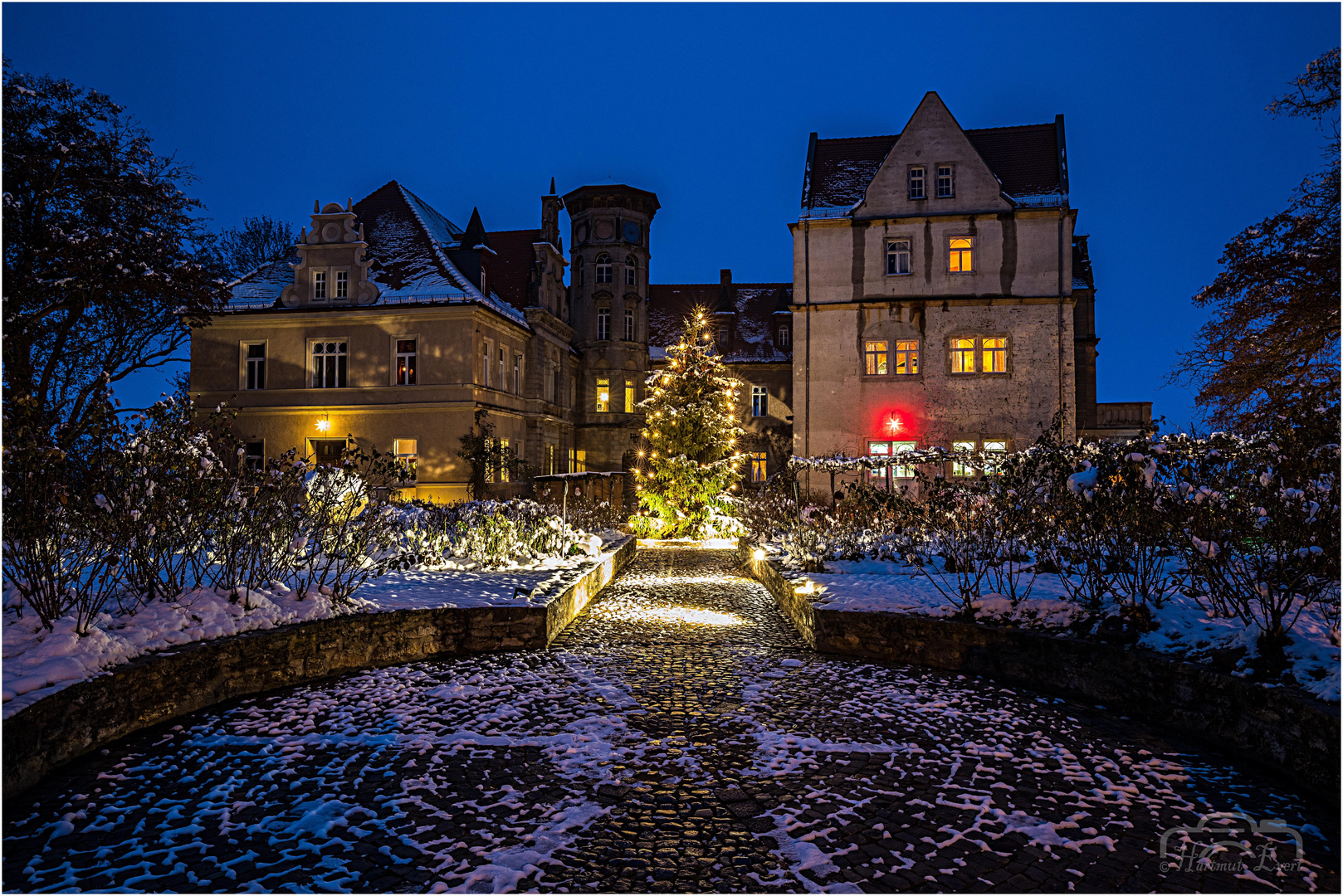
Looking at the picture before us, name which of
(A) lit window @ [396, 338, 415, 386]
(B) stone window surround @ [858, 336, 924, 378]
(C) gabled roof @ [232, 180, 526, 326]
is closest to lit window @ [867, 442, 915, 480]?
(B) stone window surround @ [858, 336, 924, 378]

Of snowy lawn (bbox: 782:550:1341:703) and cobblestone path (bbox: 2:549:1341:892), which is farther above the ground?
snowy lawn (bbox: 782:550:1341:703)

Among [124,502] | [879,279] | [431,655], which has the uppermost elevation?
[879,279]

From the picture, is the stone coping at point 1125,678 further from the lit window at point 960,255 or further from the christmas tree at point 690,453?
the lit window at point 960,255

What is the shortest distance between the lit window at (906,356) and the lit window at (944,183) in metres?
5.71

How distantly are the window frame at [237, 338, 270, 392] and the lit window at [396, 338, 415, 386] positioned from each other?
509cm

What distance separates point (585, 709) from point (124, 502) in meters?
4.51

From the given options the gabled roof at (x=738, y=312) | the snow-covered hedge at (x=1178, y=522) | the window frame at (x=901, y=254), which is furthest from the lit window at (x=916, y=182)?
the snow-covered hedge at (x=1178, y=522)

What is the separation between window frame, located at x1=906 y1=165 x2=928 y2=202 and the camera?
27688 mm

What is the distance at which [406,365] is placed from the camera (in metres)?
26.1

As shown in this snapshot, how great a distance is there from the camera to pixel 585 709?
5.79m

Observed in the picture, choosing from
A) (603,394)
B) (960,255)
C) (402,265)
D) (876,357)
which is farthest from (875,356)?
(402,265)

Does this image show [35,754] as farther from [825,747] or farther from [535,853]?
[825,747]

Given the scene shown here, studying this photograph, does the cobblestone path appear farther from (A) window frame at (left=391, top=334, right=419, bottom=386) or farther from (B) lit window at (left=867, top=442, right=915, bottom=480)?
(B) lit window at (left=867, top=442, right=915, bottom=480)

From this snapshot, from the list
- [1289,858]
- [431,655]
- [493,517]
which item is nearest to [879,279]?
[493,517]
